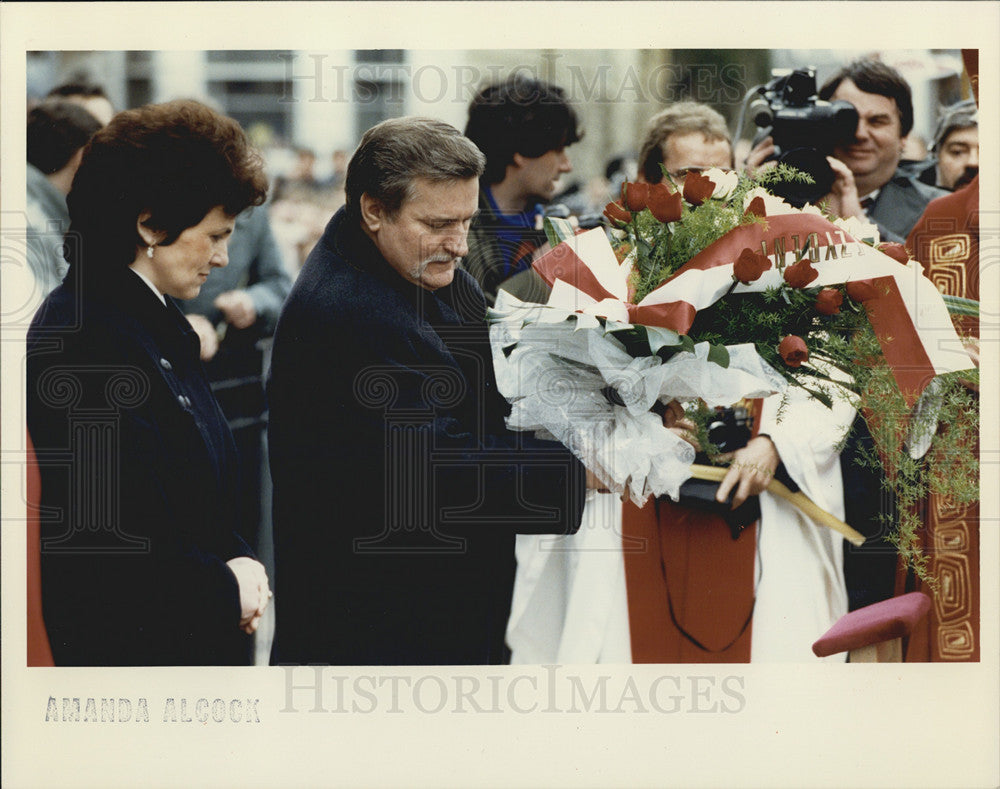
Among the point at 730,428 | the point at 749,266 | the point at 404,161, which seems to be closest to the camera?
the point at 749,266

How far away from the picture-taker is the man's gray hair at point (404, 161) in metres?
2.89

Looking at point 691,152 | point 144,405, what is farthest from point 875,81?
point 144,405

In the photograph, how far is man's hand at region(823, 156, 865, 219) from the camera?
11.7 ft

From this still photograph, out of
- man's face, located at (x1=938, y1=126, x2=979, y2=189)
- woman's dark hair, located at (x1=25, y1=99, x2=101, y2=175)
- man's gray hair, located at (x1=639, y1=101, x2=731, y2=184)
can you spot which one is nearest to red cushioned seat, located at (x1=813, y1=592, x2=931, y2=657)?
man's face, located at (x1=938, y1=126, x2=979, y2=189)

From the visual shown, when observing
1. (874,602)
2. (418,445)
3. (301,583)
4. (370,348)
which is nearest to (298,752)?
(301,583)

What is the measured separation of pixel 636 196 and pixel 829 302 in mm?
515

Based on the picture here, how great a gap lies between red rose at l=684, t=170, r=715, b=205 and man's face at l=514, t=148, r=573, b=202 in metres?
0.77

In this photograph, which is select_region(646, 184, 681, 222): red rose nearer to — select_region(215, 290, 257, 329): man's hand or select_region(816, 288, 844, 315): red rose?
select_region(816, 288, 844, 315): red rose

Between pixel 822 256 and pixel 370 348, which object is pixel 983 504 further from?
pixel 370 348

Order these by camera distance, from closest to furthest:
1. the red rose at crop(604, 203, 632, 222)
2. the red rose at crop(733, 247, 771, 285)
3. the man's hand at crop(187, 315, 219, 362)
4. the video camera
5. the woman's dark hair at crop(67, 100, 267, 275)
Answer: the red rose at crop(733, 247, 771, 285), the woman's dark hair at crop(67, 100, 267, 275), the red rose at crop(604, 203, 632, 222), the video camera, the man's hand at crop(187, 315, 219, 362)

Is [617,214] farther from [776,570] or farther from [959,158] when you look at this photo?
[959,158]

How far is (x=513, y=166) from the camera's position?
3553 millimetres

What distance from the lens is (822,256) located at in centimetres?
290

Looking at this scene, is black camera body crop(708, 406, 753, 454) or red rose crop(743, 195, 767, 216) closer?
red rose crop(743, 195, 767, 216)
